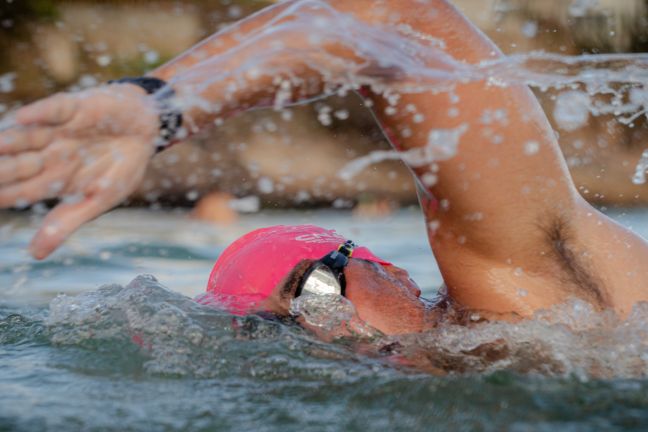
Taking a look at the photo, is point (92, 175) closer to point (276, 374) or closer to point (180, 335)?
point (276, 374)

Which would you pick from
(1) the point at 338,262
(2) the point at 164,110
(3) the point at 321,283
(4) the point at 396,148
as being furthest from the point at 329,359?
(2) the point at 164,110

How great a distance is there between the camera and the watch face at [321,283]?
228 cm

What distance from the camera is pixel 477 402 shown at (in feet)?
5.47

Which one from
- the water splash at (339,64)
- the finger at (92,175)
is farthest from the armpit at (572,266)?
the finger at (92,175)

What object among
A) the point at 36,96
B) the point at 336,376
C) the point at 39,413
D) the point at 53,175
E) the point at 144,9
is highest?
the point at 144,9

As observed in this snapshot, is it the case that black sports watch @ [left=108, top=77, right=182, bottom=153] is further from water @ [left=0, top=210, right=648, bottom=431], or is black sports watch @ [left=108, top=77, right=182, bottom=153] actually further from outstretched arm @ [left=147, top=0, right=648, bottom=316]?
water @ [left=0, top=210, right=648, bottom=431]

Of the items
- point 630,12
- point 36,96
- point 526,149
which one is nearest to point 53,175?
point 526,149

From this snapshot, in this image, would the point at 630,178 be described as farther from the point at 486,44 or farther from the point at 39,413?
the point at 39,413

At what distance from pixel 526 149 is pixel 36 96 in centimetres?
742

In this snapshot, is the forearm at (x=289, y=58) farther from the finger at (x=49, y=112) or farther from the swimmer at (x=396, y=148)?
the finger at (x=49, y=112)

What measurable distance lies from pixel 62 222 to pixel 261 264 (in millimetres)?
1071

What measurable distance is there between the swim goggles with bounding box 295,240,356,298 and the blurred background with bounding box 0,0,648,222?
5889 millimetres

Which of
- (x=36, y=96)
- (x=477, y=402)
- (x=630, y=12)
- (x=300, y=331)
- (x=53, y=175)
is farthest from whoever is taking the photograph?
(x=630, y=12)

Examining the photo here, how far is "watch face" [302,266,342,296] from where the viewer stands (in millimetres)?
2282
